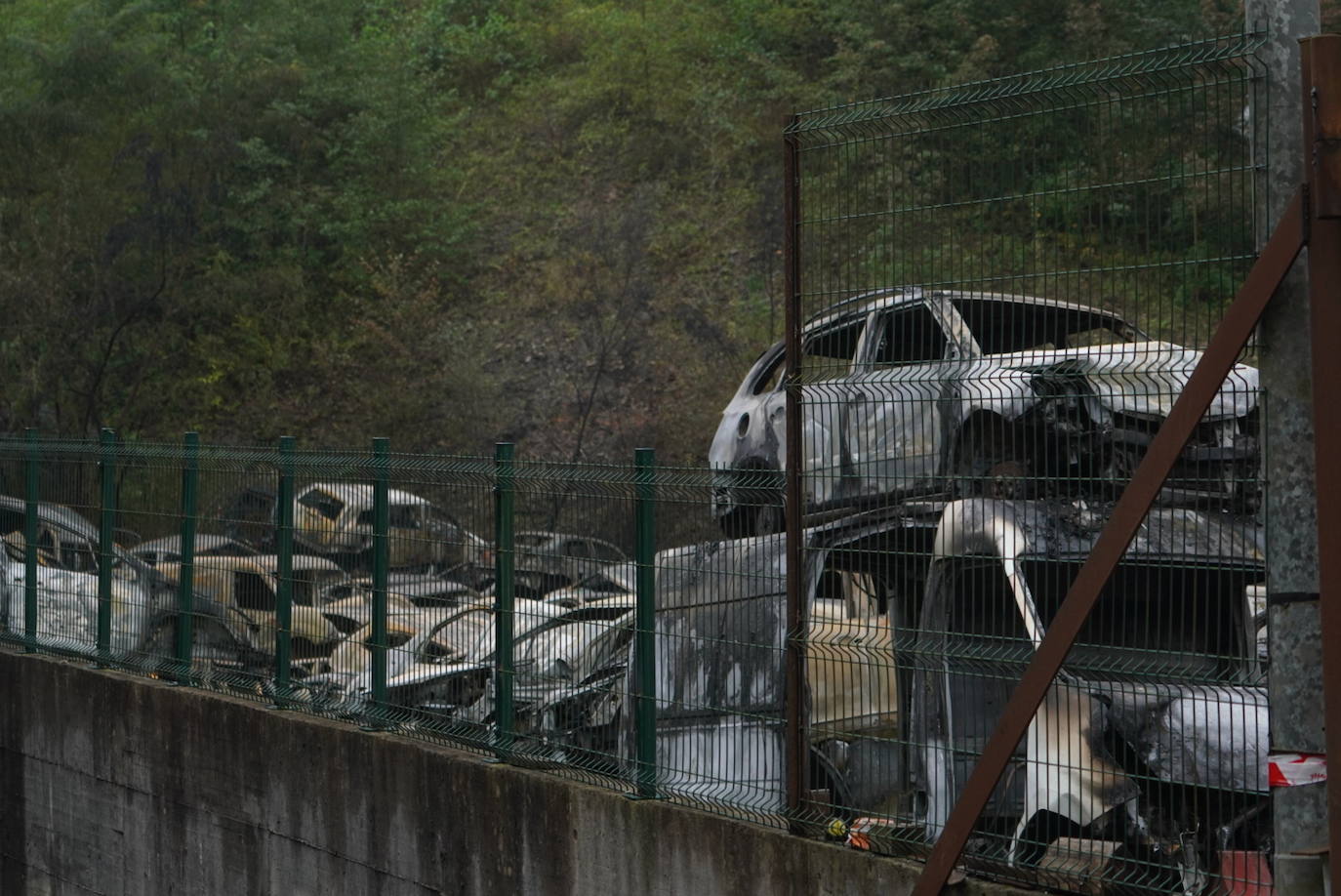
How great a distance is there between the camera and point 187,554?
1095cm

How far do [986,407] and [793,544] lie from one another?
3.61 ft

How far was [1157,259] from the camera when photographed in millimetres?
5176

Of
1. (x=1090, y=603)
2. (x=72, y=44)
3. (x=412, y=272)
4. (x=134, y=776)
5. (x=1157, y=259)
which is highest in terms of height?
(x=72, y=44)

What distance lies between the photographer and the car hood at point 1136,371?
5121 millimetres

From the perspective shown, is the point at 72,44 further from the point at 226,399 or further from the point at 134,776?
the point at 134,776

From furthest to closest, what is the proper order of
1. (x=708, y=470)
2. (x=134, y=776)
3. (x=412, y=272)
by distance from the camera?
(x=412, y=272) → (x=134, y=776) → (x=708, y=470)

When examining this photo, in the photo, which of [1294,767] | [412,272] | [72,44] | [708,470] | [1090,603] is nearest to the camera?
[1294,767]

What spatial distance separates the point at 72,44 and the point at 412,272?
723 cm

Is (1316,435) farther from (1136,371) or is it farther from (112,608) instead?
(112,608)

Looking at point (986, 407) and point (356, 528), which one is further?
point (356, 528)

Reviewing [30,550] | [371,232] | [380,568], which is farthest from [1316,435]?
[371,232]

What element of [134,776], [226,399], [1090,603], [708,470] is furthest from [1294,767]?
[226,399]

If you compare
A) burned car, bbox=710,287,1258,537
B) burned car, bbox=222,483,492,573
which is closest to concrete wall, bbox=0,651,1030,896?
burned car, bbox=222,483,492,573

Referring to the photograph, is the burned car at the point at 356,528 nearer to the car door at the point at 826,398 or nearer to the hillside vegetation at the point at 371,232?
the car door at the point at 826,398
